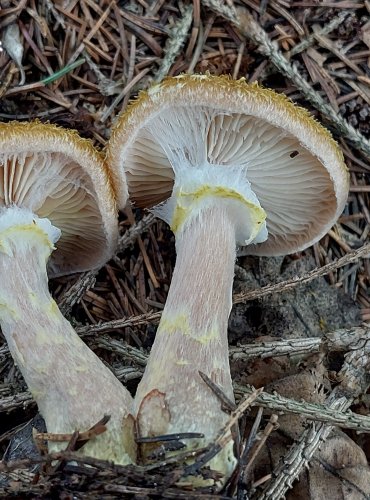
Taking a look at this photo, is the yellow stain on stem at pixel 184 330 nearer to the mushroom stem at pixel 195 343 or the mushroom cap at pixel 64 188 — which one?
the mushroom stem at pixel 195 343

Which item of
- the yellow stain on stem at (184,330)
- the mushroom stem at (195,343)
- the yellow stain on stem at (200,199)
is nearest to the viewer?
the mushroom stem at (195,343)

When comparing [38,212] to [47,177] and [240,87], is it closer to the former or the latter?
[47,177]

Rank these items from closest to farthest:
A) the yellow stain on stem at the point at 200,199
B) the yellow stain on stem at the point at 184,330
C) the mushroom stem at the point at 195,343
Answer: the mushroom stem at the point at 195,343, the yellow stain on stem at the point at 184,330, the yellow stain on stem at the point at 200,199

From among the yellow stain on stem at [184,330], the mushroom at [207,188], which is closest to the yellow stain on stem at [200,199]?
the mushroom at [207,188]

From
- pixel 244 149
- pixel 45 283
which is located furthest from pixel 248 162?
pixel 45 283

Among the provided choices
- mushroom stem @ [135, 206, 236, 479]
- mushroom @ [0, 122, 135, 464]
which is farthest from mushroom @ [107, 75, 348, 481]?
mushroom @ [0, 122, 135, 464]

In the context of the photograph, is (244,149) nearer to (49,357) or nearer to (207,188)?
(207,188)

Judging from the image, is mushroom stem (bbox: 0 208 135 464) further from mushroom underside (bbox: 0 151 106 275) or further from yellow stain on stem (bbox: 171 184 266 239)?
Result: yellow stain on stem (bbox: 171 184 266 239)

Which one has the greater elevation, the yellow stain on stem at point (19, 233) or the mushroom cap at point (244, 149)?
the mushroom cap at point (244, 149)
